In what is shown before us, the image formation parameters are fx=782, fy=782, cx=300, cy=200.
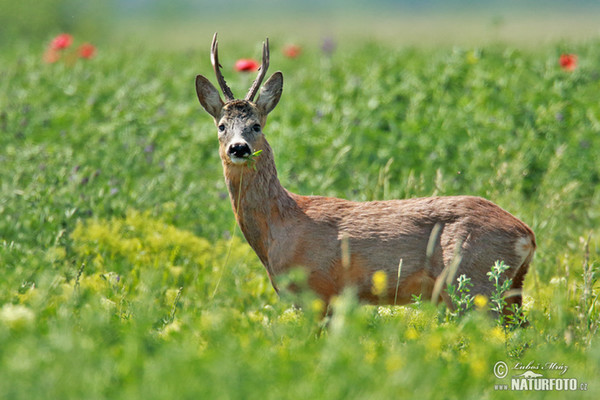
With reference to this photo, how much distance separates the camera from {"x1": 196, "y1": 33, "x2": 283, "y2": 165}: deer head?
4.86 meters

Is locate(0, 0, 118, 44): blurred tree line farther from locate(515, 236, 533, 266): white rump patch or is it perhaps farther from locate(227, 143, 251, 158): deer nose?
locate(515, 236, 533, 266): white rump patch

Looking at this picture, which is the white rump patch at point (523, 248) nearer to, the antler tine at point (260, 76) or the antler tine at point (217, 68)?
the antler tine at point (260, 76)

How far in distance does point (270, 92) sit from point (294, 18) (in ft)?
279

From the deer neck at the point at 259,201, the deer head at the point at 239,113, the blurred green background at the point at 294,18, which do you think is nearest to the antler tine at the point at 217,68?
the deer head at the point at 239,113

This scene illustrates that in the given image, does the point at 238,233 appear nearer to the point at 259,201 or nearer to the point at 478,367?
the point at 259,201

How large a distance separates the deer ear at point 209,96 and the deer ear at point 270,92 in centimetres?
29

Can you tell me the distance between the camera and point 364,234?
4.93 meters

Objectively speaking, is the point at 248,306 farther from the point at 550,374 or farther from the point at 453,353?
the point at 550,374

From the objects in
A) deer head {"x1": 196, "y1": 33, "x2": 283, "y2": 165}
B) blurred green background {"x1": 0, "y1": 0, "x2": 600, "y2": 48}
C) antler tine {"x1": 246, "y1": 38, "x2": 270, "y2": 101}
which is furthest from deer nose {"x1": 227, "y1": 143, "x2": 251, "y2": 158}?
blurred green background {"x1": 0, "y1": 0, "x2": 600, "y2": 48}

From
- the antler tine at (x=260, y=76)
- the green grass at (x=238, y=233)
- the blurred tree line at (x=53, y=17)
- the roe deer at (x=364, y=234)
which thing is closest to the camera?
the green grass at (x=238, y=233)

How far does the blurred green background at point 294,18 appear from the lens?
31.1 metres

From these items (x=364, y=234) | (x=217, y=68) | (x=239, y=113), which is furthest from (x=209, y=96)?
(x=364, y=234)
